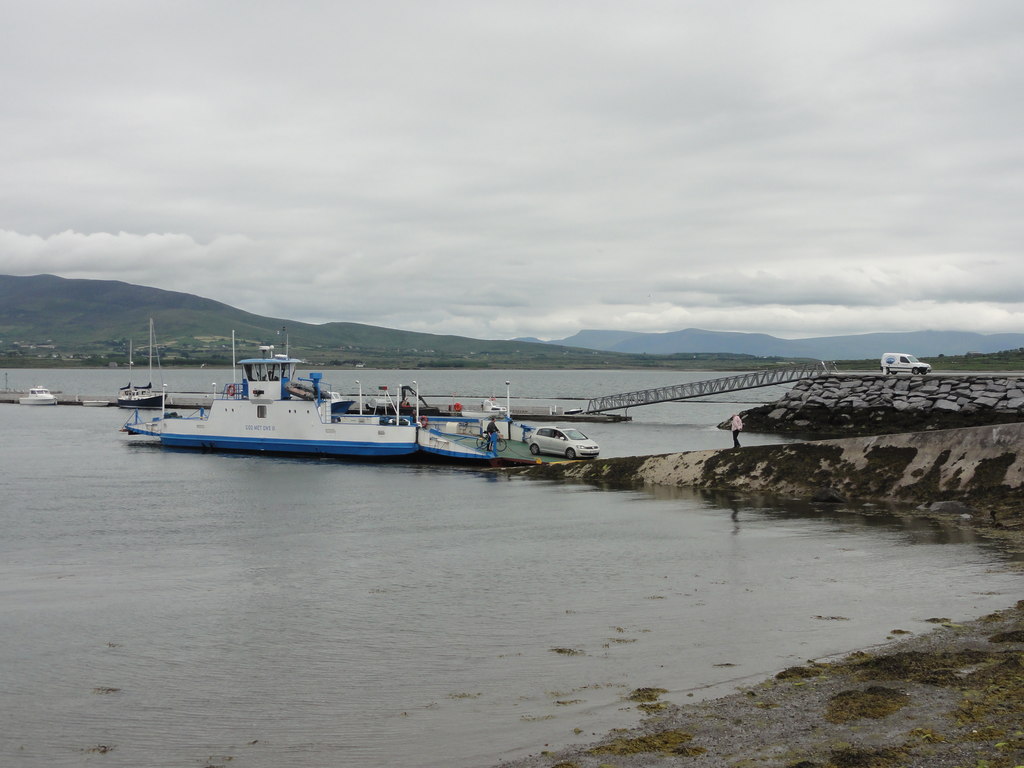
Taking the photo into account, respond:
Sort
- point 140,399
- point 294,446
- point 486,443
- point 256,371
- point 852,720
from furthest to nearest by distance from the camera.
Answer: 1. point 140,399
2. point 256,371
3. point 294,446
4. point 486,443
5. point 852,720

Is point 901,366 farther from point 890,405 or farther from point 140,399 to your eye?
point 140,399

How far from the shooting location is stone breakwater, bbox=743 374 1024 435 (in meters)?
57.2

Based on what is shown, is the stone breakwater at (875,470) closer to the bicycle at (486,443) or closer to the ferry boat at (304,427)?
the bicycle at (486,443)

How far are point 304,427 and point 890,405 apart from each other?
1510 inches

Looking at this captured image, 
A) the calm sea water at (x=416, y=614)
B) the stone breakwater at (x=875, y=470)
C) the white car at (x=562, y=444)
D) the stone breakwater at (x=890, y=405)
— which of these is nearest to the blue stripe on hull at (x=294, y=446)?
the white car at (x=562, y=444)

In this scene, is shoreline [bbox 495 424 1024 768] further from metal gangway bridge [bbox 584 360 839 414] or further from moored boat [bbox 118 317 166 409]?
moored boat [bbox 118 317 166 409]

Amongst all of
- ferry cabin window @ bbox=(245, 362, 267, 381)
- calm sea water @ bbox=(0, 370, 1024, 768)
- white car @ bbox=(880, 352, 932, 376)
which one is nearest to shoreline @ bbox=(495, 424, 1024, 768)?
calm sea water @ bbox=(0, 370, 1024, 768)

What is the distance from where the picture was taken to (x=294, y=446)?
54.5 m

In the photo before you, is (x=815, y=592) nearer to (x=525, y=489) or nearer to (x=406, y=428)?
(x=525, y=489)

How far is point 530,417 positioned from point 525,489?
4653 cm

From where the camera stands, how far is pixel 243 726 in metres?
11.0

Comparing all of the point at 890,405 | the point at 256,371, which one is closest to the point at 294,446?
the point at 256,371

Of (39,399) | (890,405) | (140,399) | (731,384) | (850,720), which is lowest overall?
(39,399)

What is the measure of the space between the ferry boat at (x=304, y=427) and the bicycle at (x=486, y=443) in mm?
54
